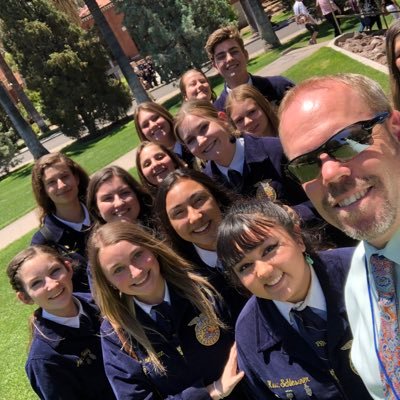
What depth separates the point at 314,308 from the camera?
211 cm

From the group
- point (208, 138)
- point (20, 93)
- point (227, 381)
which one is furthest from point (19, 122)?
point (227, 381)

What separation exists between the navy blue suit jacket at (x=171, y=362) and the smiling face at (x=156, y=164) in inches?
56.8

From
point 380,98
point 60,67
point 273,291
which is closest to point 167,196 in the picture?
point 273,291

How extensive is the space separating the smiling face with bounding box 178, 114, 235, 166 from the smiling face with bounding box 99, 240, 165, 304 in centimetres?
108

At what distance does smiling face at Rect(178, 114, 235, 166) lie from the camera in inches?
139

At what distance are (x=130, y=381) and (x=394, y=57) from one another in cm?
292

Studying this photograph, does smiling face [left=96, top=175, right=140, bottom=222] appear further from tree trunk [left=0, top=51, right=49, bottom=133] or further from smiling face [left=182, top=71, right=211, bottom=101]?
tree trunk [left=0, top=51, right=49, bottom=133]

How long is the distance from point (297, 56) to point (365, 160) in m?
15.0

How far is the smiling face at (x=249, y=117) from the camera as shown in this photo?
158 inches

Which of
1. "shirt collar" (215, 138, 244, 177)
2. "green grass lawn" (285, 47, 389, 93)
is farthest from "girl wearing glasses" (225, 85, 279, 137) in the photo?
"green grass lawn" (285, 47, 389, 93)

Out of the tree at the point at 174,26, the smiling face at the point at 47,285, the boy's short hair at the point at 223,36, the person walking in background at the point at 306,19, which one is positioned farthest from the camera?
the tree at the point at 174,26

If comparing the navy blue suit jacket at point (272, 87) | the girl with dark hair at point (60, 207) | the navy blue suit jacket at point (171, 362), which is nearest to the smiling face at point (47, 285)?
the navy blue suit jacket at point (171, 362)

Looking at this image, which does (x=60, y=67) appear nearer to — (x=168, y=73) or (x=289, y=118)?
(x=168, y=73)

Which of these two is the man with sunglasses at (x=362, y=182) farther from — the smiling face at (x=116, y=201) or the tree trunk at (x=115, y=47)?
the tree trunk at (x=115, y=47)
